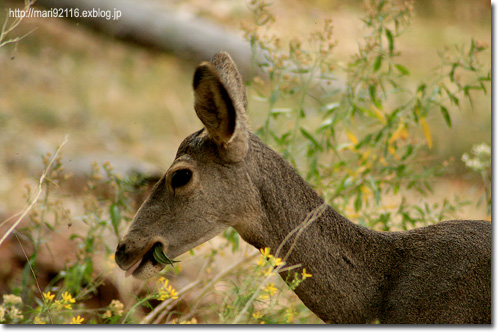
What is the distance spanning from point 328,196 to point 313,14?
12.9 ft

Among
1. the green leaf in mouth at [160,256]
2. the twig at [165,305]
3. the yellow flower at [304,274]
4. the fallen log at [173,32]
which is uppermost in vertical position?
the fallen log at [173,32]

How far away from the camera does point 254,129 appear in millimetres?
5496

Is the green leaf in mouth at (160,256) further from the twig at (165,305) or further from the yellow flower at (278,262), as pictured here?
the twig at (165,305)

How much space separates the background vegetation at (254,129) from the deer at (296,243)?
196mm

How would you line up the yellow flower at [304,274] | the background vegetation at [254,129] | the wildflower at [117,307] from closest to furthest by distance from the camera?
1. the yellow flower at [304,274]
2. the wildflower at [117,307]
3. the background vegetation at [254,129]

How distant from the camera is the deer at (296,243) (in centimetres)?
293

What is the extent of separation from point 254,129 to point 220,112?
8.96 ft

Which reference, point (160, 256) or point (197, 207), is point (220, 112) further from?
point (160, 256)

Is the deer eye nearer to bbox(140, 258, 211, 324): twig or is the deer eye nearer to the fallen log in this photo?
bbox(140, 258, 211, 324): twig

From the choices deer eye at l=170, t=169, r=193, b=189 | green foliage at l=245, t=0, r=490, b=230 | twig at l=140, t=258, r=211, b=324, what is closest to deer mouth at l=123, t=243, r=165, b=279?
deer eye at l=170, t=169, r=193, b=189

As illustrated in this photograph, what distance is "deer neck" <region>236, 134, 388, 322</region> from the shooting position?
9.72 feet

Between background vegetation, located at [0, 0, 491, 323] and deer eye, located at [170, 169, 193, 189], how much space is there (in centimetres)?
47

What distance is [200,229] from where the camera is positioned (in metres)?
2.96

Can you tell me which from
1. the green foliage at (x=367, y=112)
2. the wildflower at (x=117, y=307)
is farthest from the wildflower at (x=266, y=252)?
the green foliage at (x=367, y=112)
